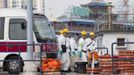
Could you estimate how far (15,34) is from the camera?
17.8 metres

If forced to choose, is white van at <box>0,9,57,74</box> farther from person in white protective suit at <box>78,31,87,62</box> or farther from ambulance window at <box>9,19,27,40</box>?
person in white protective suit at <box>78,31,87,62</box>

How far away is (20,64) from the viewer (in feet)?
55.5

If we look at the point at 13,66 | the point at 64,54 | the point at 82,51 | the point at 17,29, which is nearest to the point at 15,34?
the point at 17,29

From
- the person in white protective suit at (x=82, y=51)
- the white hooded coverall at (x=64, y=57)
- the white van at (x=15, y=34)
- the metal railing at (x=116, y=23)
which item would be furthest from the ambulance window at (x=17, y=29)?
the metal railing at (x=116, y=23)

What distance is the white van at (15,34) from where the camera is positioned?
1741cm

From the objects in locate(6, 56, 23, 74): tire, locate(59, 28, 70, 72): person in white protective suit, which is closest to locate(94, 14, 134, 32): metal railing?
locate(59, 28, 70, 72): person in white protective suit

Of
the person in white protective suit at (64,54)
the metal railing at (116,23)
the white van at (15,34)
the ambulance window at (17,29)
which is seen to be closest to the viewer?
the person in white protective suit at (64,54)

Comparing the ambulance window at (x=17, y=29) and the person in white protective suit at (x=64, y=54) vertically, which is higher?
the ambulance window at (x=17, y=29)

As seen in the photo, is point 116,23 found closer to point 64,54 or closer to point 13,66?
point 64,54

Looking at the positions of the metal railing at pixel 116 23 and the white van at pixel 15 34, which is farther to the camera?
the metal railing at pixel 116 23

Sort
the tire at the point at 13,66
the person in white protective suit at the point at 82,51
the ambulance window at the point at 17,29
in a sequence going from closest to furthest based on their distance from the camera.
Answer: the tire at the point at 13,66, the person in white protective suit at the point at 82,51, the ambulance window at the point at 17,29

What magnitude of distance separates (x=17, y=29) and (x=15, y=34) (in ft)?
0.78

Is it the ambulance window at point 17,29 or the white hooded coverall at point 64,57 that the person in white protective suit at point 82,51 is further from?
the ambulance window at point 17,29

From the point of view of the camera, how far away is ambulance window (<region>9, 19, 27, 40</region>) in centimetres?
1770
